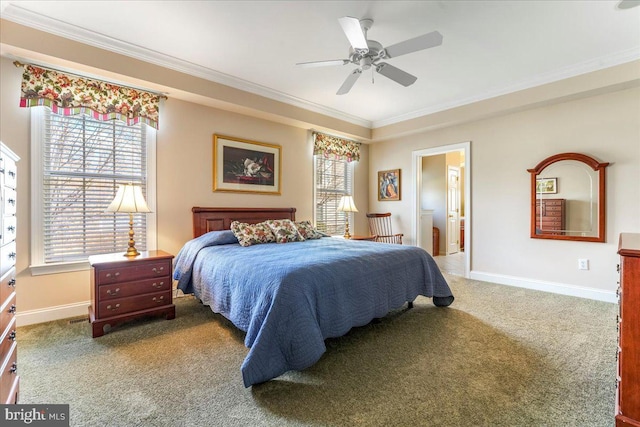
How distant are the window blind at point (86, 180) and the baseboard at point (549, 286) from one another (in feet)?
14.9

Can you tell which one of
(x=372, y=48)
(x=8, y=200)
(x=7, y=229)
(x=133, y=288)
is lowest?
(x=133, y=288)

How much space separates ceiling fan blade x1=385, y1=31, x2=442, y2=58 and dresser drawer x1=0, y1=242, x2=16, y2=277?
2565mm

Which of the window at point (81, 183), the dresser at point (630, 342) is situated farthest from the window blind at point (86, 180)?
the dresser at point (630, 342)

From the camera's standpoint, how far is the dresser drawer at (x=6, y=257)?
121 cm

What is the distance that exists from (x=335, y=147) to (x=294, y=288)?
3.69 m

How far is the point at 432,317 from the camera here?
2.82 meters

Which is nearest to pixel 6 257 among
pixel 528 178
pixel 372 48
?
pixel 372 48

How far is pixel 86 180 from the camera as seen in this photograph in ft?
9.64

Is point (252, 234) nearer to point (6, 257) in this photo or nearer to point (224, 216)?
point (224, 216)

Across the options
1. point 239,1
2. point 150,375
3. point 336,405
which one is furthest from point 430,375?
point 239,1

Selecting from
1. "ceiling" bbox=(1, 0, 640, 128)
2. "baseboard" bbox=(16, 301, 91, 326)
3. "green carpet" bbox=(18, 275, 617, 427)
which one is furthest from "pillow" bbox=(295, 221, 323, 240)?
"baseboard" bbox=(16, 301, 91, 326)

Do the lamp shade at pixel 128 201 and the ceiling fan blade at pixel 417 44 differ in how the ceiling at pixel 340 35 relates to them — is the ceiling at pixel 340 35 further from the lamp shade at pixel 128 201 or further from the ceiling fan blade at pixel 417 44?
the lamp shade at pixel 128 201

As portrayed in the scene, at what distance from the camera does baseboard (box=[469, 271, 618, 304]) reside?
333 centimetres

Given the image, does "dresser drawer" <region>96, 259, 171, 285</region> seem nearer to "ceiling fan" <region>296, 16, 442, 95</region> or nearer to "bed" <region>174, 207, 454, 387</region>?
"bed" <region>174, 207, 454, 387</region>
